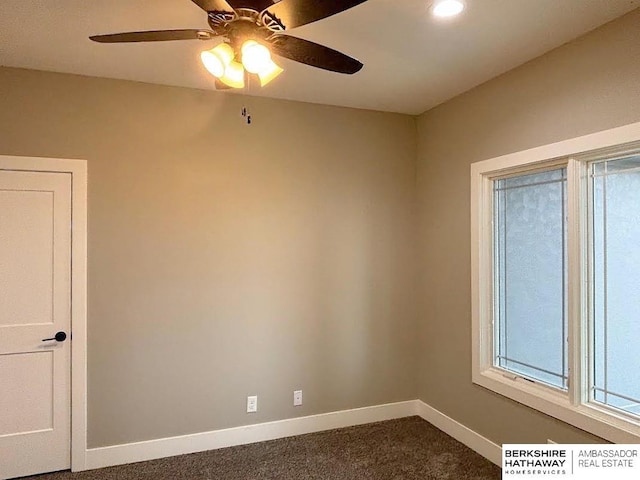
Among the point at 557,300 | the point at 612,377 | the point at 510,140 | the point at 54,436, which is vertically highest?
the point at 510,140

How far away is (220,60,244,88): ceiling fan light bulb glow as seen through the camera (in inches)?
73.0

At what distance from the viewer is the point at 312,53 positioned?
5.91 ft

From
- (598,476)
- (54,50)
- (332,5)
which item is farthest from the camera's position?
(54,50)

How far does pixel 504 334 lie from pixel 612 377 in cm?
79

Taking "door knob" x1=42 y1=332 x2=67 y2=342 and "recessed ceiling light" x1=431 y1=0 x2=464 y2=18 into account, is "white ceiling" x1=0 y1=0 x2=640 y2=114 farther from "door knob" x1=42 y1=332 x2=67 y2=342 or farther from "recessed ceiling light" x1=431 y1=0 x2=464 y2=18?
"door knob" x1=42 y1=332 x2=67 y2=342

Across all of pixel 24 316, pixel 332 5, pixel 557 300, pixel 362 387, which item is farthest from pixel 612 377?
pixel 24 316

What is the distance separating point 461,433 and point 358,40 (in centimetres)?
288

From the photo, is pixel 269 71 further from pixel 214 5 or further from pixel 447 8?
pixel 447 8

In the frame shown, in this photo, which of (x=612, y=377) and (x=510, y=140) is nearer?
(x=612, y=377)

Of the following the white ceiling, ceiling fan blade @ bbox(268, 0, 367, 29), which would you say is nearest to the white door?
the white ceiling

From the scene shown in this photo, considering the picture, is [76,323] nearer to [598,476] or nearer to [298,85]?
[298,85]

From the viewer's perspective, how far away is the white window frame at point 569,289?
224 centimetres

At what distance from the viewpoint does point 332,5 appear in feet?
4.70

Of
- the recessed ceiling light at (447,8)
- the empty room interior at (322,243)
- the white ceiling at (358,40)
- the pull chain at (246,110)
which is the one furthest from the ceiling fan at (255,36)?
the pull chain at (246,110)
